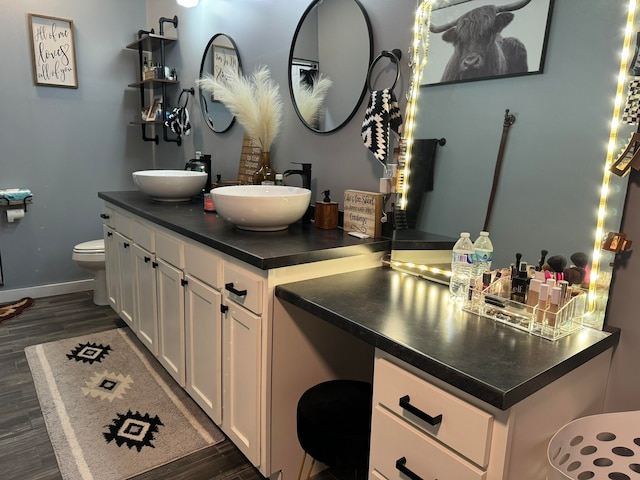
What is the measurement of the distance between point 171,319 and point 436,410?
153 centimetres

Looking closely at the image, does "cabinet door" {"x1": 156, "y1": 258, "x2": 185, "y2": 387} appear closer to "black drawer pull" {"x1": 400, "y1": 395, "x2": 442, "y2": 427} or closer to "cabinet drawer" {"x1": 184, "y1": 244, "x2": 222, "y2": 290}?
Result: "cabinet drawer" {"x1": 184, "y1": 244, "x2": 222, "y2": 290}

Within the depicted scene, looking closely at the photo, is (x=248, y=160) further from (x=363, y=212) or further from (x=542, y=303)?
(x=542, y=303)

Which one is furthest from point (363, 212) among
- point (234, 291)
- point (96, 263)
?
point (96, 263)

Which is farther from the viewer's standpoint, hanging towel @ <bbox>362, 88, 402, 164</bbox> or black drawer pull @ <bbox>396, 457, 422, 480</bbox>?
hanging towel @ <bbox>362, 88, 402, 164</bbox>

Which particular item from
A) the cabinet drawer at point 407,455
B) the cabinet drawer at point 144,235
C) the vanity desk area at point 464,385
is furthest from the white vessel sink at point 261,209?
the cabinet drawer at point 407,455

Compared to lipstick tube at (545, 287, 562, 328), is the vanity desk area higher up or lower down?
lower down

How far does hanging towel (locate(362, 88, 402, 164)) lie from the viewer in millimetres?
1797

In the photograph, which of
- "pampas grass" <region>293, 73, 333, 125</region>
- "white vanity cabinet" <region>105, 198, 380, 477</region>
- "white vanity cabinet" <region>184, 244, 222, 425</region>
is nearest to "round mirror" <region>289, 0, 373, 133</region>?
"pampas grass" <region>293, 73, 333, 125</region>

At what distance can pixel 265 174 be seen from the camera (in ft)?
7.88

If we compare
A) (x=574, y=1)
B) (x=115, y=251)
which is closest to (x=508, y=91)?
(x=574, y=1)

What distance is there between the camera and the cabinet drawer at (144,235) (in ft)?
7.63

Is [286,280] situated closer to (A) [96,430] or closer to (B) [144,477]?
(B) [144,477]

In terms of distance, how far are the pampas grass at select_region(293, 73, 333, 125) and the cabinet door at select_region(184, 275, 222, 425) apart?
97 centimetres

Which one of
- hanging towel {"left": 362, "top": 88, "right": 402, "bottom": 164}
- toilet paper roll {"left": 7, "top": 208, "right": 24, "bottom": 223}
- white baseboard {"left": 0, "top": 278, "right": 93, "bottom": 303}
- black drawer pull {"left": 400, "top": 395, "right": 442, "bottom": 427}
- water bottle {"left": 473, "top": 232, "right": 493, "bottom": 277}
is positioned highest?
hanging towel {"left": 362, "top": 88, "right": 402, "bottom": 164}
